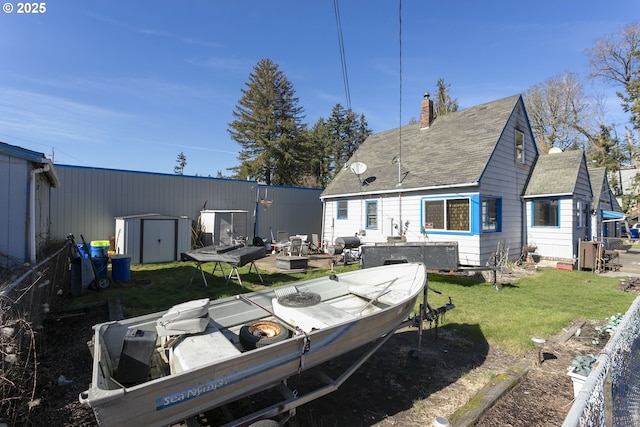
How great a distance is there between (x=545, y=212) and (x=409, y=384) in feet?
41.7

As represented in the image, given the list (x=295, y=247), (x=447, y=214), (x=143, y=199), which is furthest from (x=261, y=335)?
(x=143, y=199)

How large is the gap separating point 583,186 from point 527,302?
950 cm

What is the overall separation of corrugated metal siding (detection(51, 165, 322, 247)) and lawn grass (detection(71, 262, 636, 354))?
3.35 meters

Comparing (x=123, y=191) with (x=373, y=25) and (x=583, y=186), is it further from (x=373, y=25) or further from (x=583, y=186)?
(x=583, y=186)

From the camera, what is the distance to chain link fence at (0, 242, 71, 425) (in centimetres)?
280

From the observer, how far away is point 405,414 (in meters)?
3.38

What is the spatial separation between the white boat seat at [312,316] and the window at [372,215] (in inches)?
418

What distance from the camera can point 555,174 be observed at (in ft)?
43.8

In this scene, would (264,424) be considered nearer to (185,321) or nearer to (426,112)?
(185,321)

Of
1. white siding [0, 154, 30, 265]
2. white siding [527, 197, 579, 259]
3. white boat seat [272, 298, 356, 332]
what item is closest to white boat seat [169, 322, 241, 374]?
white boat seat [272, 298, 356, 332]

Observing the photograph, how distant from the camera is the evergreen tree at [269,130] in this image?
34.1 metres

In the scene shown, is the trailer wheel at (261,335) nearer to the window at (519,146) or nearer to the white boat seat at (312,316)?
the white boat seat at (312,316)

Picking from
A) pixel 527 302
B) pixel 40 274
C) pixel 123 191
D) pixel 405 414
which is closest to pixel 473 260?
pixel 527 302

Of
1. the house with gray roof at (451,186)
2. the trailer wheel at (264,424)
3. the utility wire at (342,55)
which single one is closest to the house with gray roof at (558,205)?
the house with gray roof at (451,186)
